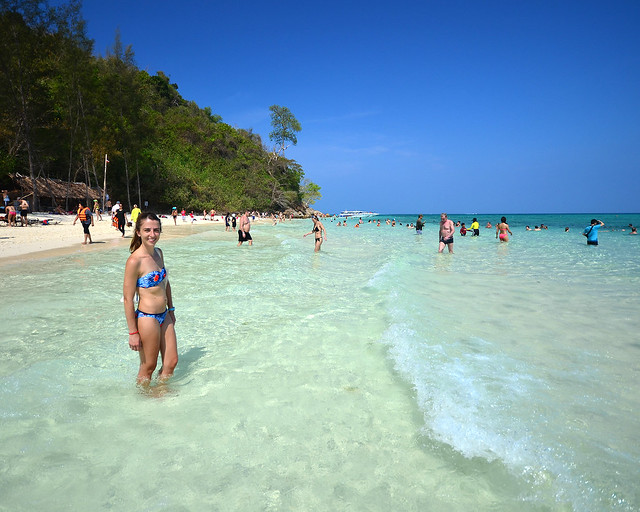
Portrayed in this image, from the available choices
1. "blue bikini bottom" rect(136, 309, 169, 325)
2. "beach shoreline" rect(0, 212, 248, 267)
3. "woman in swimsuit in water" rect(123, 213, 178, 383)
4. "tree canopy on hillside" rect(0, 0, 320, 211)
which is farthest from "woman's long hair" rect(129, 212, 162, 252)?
"tree canopy on hillside" rect(0, 0, 320, 211)

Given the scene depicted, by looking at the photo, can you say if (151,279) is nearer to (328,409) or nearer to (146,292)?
(146,292)

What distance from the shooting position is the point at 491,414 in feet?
10.2

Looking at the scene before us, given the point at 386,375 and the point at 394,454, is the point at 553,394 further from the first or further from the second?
the point at 394,454

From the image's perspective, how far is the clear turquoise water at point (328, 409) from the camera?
88.7 inches

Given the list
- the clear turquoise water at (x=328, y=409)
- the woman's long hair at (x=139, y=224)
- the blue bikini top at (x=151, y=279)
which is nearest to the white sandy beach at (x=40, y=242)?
the clear turquoise water at (x=328, y=409)

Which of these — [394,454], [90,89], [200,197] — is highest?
[90,89]

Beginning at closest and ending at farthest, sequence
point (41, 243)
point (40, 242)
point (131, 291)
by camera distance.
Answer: point (131, 291) → point (41, 243) → point (40, 242)

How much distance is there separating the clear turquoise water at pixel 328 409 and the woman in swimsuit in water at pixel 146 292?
1.80 feet

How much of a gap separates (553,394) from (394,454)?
1.90m

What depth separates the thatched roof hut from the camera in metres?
29.6

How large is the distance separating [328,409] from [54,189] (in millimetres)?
37225

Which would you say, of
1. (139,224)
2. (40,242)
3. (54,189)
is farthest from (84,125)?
(139,224)

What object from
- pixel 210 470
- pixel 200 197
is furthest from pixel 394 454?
pixel 200 197

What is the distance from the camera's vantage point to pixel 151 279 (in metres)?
3.14
